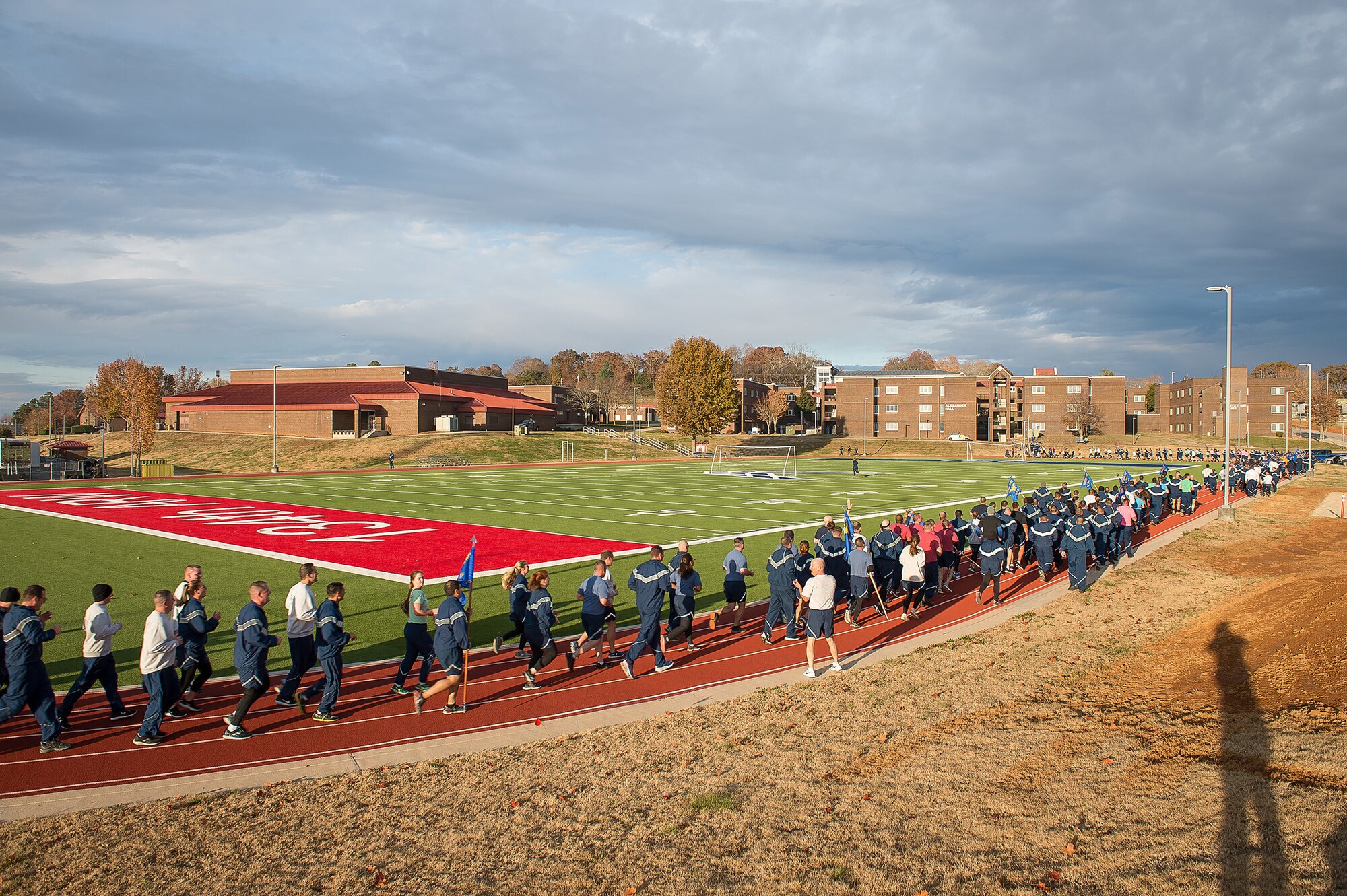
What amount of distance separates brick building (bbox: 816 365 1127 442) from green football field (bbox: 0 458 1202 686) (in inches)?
1873

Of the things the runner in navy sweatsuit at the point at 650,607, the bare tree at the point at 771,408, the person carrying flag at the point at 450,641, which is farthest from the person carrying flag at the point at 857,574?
the bare tree at the point at 771,408

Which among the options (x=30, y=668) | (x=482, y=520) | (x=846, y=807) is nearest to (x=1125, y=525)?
(x=846, y=807)

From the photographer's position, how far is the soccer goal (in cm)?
5397

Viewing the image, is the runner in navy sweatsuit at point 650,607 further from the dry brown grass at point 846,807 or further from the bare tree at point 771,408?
the bare tree at point 771,408

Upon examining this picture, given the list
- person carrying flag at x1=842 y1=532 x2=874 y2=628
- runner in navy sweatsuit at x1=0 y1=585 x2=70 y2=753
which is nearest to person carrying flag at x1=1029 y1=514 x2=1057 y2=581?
person carrying flag at x1=842 y1=532 x2=874 y2=628

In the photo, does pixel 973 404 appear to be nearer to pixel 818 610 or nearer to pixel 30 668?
pixel 818 610

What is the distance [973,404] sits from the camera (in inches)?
4247

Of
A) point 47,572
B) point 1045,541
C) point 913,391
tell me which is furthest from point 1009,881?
point 913,391

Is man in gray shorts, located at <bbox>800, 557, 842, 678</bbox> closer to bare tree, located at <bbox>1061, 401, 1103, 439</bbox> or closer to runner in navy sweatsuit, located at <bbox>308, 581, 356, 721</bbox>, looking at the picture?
runner in navy sweatsuit, located at <bbox>308, 581, 356, 721</bbox>

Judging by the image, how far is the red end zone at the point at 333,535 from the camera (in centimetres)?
2016

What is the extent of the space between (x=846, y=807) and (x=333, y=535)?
2093cm

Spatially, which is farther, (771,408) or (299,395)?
(771,408)

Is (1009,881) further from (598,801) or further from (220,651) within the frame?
(220,651)

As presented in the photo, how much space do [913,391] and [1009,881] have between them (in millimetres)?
110422
